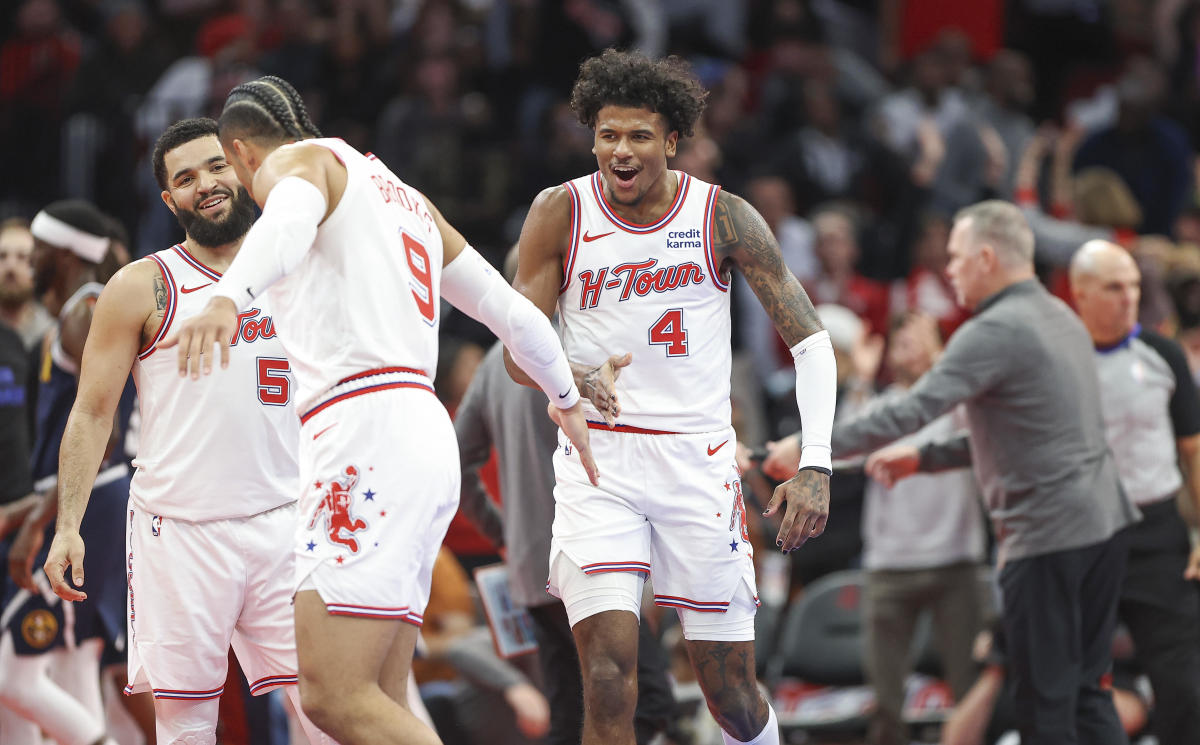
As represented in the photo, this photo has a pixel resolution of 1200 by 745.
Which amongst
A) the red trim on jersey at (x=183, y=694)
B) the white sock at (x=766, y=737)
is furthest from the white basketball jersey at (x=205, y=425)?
the white sock at (x=766, y=737)

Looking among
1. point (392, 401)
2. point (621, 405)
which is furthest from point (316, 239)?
point (621, 405)

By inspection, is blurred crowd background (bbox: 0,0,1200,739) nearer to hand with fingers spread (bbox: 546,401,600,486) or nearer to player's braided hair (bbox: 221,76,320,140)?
hand with fingers spread (bbox: 546,401,600,486)

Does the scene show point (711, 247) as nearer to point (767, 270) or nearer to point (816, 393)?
point (767, 270)

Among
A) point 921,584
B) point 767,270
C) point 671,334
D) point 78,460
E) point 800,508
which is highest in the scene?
point 767,270

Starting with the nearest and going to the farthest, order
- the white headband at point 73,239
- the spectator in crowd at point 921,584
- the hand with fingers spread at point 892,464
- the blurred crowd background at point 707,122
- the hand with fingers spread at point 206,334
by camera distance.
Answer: the hand with fingers spread at point 206,334 < the hand with fingers spread at point 892,464 < the white headband at point 73,239 < the spectator in crowd at point 921,584 < the blurred crowd background at point 707,122

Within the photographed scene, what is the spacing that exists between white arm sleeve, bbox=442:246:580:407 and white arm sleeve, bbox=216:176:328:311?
648 mm

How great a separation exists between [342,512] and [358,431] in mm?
223

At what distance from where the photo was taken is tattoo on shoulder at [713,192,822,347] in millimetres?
5098

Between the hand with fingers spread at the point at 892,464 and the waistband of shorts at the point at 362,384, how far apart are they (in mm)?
2872

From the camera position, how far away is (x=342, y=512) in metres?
3.99

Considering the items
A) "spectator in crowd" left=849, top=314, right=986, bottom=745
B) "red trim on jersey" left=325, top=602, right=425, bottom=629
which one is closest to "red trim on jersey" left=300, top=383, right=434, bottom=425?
"red trim on jersey" left=325, top=602, right=425, bottom=629

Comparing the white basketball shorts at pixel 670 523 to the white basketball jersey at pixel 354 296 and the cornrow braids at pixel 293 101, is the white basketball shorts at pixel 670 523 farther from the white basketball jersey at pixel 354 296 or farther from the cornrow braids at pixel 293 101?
the cornrow braids at pixel 293 101

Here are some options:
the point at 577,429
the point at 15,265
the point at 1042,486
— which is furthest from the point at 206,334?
the point at 15,265

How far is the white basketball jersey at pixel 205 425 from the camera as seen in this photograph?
494 centimetres
